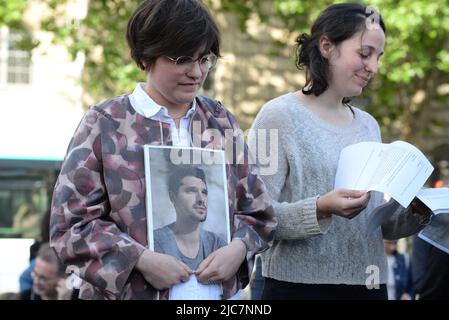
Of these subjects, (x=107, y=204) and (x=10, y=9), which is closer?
(x=107, y=204)

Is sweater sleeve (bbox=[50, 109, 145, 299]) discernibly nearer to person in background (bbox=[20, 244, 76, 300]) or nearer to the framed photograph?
the framed photograph

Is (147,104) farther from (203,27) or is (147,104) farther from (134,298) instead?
(134,298)

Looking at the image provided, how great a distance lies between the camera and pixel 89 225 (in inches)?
105

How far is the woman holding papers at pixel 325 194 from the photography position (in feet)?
11.6

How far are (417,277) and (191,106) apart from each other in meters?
3.67

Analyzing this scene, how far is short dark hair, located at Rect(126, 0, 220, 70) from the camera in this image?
278 cm

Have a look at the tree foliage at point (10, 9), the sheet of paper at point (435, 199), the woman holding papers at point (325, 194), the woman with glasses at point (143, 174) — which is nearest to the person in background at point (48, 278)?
the woman holding papers at point (325, 194)

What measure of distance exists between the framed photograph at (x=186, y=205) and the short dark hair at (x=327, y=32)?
3.38 ft

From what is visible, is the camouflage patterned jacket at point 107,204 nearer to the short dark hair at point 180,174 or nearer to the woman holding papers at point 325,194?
the short dark hair at point 180,174

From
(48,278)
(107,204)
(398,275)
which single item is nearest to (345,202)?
(107,204)

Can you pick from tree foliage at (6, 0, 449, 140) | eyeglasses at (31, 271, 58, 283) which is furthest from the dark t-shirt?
tree foliage at (6, 0, 449, 140)

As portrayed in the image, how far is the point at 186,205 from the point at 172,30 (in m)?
0.50

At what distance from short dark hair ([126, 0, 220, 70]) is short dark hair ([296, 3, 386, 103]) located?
0.91 m

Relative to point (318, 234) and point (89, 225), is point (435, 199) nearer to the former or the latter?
point (318, 234)
